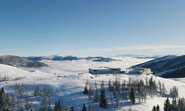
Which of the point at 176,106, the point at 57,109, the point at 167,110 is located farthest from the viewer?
the point at 176,106

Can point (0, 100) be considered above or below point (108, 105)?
above

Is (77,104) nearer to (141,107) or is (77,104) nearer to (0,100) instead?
(141,107)

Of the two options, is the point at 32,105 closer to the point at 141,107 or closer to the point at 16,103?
the point at 16,103

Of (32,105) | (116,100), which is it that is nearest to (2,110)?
(32,105)

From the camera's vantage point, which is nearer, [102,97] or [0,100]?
[0,100]

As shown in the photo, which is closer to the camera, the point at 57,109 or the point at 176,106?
the point at 57,109

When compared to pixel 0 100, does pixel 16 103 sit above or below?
below

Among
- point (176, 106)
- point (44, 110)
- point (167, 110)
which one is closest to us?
point (167, 110)

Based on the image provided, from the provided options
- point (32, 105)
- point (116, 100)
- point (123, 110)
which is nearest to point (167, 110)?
point (123, 110)

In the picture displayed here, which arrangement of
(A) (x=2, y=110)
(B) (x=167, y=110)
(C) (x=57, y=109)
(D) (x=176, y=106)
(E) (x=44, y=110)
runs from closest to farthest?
(A) (x=2, y=110) < (B) (x=167, y=110) < (C) (x=57, y=109) < (E) (x=44, y=110) < (D) (x=176, y=106)
